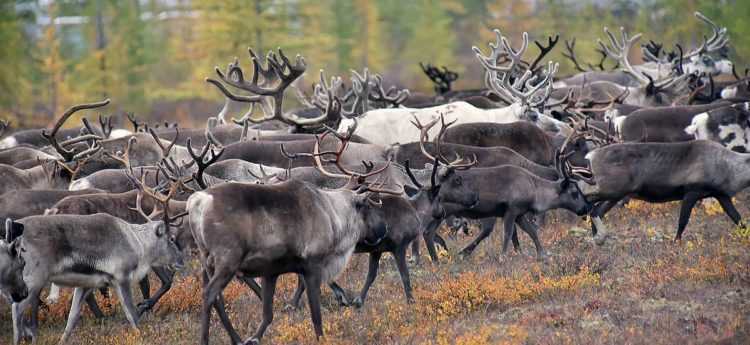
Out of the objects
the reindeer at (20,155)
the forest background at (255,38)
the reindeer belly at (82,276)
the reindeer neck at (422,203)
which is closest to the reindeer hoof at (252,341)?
the reindeer belly at (82,276)

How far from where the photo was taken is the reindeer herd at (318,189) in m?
7.75

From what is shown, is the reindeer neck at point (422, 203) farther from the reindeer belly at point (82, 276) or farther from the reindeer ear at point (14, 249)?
the reindeer ear at point (14, 249)

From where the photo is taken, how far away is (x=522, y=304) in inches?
348

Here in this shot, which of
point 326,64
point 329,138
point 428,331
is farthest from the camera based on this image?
point 326,64

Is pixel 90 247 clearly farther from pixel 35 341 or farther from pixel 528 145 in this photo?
pixel 528 145

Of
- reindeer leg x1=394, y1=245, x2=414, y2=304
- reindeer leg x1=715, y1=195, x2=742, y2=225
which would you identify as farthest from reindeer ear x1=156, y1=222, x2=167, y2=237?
reindeer leg x1=715, y1=195, x2=742, y2=225

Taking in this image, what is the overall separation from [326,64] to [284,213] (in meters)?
36.3

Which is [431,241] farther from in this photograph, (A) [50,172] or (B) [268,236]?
(A) [50,172]

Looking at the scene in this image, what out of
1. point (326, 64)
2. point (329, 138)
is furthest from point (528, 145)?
point (326, 64)

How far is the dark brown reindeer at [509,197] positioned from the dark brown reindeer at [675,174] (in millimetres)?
420

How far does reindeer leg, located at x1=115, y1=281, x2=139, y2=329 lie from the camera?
854 cm

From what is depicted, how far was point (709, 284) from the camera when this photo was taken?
29.3 ft

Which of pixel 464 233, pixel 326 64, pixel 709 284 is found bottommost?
pixel 326 64

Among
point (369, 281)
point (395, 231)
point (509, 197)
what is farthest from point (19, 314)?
point (509, 197)
